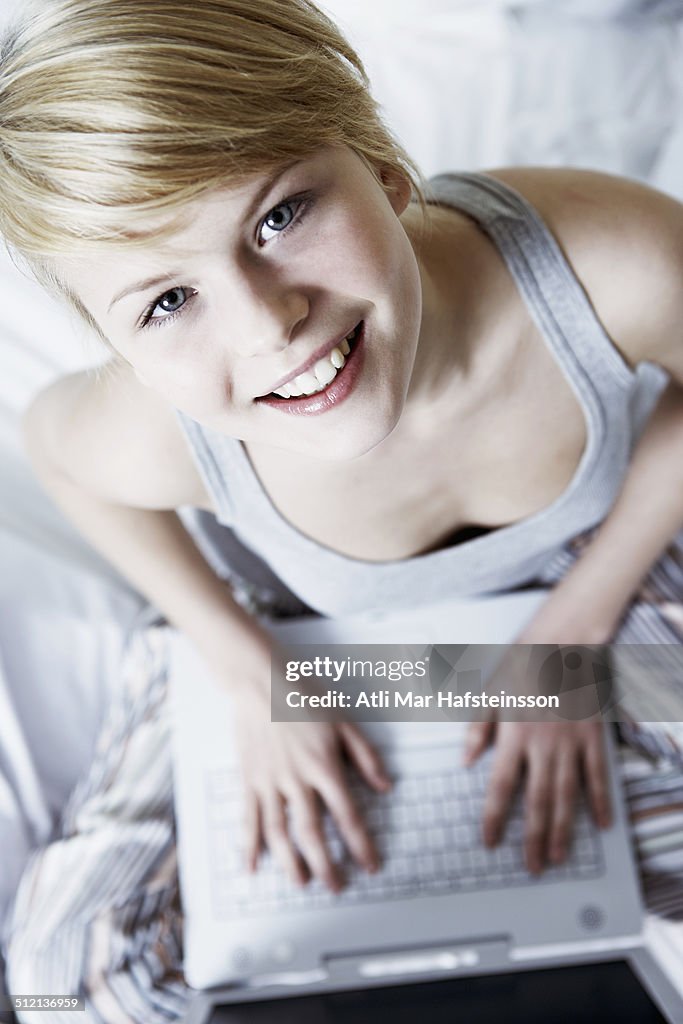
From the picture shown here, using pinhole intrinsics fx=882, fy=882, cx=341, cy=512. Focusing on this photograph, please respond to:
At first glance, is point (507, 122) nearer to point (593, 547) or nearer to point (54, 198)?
point (593, 547)

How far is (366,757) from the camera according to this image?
892mm

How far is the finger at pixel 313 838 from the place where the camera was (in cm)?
87

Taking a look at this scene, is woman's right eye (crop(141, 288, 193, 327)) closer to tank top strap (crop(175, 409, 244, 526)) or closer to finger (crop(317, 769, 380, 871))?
tank top strap (crop(175, 409, 244, 526))

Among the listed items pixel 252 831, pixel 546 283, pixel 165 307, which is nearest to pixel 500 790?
pixel 252 831

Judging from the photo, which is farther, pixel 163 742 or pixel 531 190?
pixel 163 742

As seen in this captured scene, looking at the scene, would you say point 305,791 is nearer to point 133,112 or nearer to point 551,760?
point 551,760

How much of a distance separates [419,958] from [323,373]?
59 centimetres

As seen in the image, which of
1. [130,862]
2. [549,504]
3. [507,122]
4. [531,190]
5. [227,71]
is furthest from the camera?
[507,122]

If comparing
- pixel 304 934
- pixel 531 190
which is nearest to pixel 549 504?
pixel 531 190

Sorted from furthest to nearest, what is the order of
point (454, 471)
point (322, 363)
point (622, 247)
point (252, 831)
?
point (252, 831) → point (454, 471) → point (622, 247) → point (322, 363)

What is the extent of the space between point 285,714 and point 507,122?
0.85 m

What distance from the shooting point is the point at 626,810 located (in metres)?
0.90

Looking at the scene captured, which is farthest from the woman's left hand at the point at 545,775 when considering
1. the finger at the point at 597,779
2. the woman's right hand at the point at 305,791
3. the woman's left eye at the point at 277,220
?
the woman's left eye at the point at 277,220

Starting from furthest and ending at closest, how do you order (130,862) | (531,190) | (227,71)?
(130,862) → (531,190) → (227,71)
